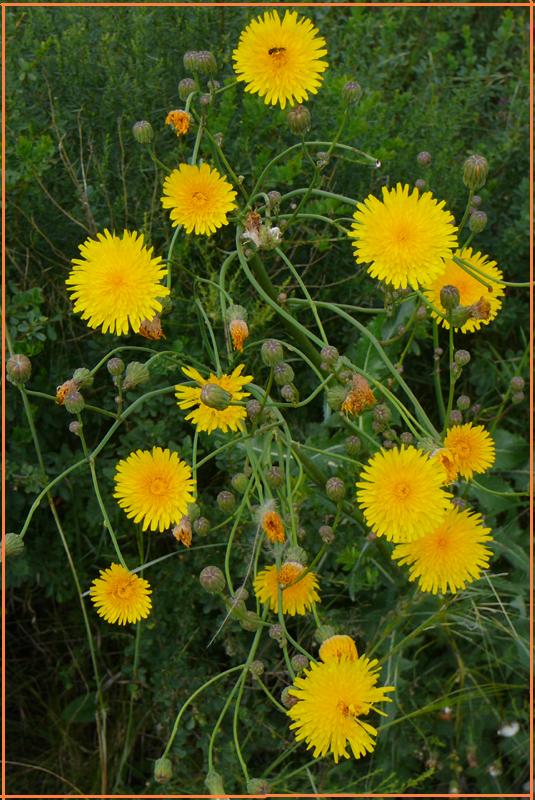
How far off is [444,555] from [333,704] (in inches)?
12.8

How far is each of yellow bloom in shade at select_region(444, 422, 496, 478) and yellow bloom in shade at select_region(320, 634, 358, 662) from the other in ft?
1.29

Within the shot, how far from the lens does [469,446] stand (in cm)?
170

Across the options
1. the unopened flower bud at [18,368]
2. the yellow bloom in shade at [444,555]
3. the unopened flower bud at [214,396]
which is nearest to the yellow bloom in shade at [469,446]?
the yellow bloom in shade at [444,555]

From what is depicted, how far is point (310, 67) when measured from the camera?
5.28ft

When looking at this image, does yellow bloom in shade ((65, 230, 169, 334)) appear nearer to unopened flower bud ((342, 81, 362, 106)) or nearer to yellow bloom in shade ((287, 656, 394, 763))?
unopened flower bud ((342, 81, 362, 106))

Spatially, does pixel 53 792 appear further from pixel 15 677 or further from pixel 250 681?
pixel 250 681

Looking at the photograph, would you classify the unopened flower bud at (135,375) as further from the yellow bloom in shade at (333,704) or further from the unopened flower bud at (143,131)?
the yellow bloom in shade at (333,704)

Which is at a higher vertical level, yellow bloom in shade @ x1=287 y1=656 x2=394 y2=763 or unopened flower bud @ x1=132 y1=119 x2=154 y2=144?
unopened flower bud @ x1=132 y1=119 x2=154 y2=144

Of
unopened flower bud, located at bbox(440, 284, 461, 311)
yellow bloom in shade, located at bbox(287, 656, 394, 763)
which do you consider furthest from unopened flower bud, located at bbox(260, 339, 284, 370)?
yellow bloom in shade, located at bbox(287, 656, 394, 763)

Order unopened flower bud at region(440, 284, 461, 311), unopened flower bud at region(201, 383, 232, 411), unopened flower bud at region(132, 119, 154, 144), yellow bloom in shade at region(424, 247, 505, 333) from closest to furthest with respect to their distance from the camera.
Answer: unopened flower bud at region(201, 383, 232, 411)
unopened flower bud at region(440, 284, 461, 311)
unopened flower bud at region(132, 119, 154, 144)
yellow bloom in shade at region(424, 247, 505, 333)

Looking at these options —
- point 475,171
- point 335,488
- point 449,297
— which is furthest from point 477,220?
point 335,488

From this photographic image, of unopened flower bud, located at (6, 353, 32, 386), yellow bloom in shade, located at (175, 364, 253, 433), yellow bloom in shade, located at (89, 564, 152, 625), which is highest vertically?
unopened flower bud, located at (6, 353, 32, 386)

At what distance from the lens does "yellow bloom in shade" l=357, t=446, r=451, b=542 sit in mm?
1432

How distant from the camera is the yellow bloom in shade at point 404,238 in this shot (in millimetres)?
1475
